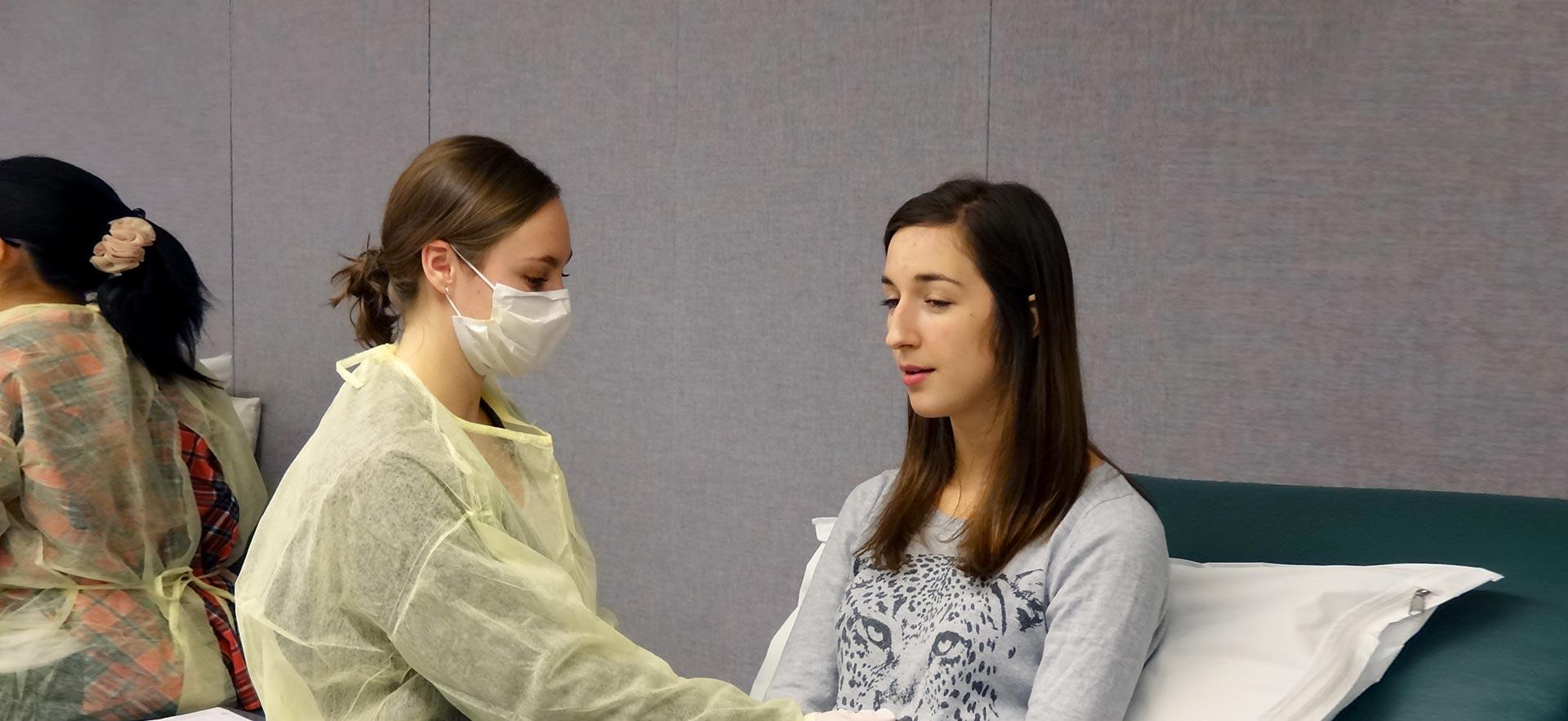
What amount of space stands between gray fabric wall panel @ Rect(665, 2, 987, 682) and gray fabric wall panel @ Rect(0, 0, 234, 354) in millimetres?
1682

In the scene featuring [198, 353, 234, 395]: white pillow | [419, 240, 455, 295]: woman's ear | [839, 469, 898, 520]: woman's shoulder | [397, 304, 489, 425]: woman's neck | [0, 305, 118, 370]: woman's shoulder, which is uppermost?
[419, 240, 455, 295]: woman's ear

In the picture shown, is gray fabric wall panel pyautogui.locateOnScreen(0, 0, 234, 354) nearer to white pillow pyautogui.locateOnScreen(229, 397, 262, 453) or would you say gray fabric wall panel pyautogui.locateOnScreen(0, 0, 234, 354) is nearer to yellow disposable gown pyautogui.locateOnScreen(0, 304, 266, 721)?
white pillow pyautogui.locateOnScreen(229, 397, 262, 453)

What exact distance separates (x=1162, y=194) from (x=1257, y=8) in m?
0.32

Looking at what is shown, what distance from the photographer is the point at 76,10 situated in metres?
4.16

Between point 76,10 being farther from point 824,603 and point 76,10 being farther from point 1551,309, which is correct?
point 1551,309

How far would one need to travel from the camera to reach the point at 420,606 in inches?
54.7

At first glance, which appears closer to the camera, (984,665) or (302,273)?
(984,665)

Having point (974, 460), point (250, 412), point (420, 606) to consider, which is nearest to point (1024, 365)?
point (974, 460)

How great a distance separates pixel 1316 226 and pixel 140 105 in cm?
340

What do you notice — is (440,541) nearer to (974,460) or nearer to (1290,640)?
(974,460)

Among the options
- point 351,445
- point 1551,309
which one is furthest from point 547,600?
point 1551,309

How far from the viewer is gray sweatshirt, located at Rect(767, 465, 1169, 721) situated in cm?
145

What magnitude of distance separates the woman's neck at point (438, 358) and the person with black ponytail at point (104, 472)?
1028 millimetres

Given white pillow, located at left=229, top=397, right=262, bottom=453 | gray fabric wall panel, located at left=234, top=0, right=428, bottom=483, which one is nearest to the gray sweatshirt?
gray fabric wall panel, located at left=234, top=0, right=428, bottom=483
